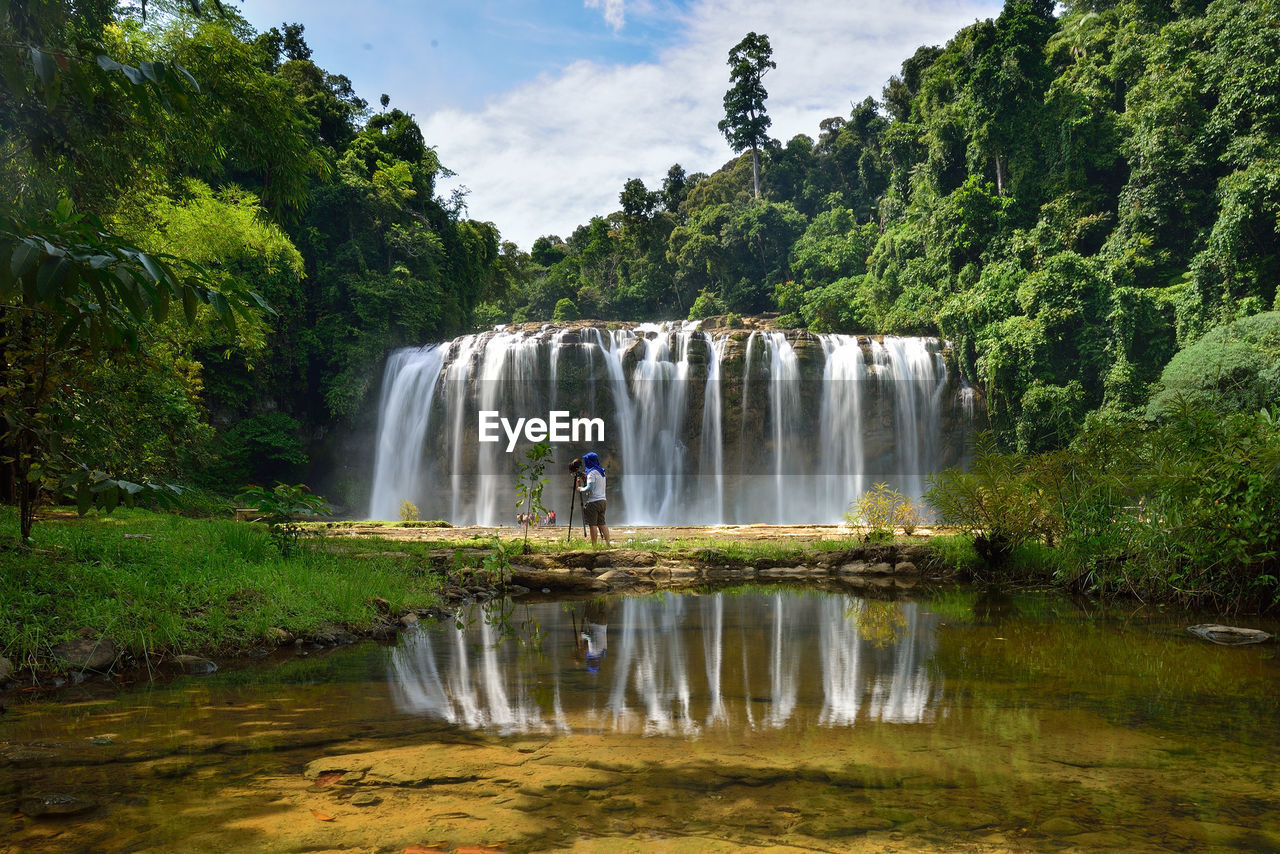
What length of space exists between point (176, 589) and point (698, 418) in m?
19.8

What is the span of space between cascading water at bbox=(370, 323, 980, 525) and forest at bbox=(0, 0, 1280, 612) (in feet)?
9.17

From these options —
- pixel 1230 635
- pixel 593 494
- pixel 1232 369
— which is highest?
pixel 1232 369

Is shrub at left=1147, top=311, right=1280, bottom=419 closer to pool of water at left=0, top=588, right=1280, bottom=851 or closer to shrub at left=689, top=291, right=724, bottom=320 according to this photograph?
pool of water at left=0, top=588, right=1280, bottom=851

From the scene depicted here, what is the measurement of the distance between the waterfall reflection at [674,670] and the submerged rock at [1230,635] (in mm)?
1937

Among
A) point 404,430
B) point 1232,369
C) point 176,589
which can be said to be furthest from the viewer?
point 404,430

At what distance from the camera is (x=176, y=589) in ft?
17.3

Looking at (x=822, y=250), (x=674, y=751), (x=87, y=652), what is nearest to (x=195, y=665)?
(x=87, y=652)

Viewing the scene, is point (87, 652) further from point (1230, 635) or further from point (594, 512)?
point (1230, 635)

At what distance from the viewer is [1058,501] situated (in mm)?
8258

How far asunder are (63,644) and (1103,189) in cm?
3141

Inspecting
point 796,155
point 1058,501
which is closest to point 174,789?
point 1058,501

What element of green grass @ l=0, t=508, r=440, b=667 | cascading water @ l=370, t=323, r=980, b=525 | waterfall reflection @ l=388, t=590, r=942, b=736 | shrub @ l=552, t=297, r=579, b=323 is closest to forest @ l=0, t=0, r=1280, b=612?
green grass @ l=0, t=508, r=440, b=667

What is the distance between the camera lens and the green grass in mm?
4609

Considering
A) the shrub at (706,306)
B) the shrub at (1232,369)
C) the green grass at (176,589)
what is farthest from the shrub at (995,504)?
the shrub at (706,306)
